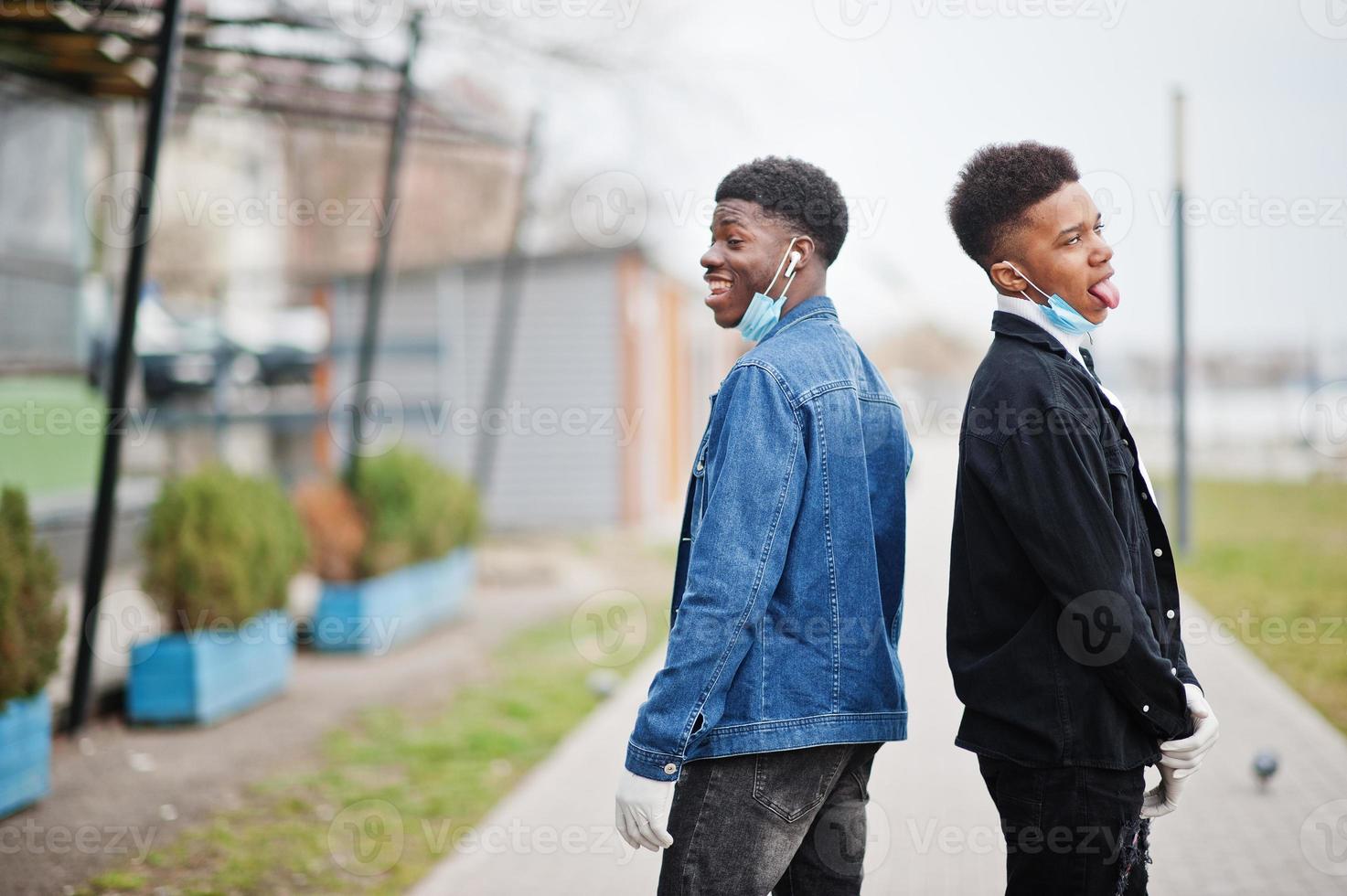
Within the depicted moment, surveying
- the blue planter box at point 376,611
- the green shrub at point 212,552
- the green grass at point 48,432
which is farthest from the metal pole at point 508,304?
the green shrub at point 212,552

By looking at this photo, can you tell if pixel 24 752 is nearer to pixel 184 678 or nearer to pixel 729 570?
pixel 184 678

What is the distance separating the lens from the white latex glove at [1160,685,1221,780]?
7.24 feet

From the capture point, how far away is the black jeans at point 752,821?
229 cm

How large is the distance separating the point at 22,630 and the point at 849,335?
393 cm

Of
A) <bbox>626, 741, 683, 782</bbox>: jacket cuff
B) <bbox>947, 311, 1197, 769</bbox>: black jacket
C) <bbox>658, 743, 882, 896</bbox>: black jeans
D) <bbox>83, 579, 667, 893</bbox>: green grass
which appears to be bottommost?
<bbox>83, 579, 667, 893</bbox>: green grass

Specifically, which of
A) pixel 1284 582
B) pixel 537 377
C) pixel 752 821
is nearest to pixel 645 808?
pixel 752 821

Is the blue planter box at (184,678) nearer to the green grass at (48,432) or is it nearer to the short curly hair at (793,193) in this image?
the green grass at (48,432)

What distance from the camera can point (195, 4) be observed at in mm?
7934

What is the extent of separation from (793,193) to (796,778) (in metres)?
1.22

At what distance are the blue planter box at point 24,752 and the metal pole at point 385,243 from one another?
12.7 ft

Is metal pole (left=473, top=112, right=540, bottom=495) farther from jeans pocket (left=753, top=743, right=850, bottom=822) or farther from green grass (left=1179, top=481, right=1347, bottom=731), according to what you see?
jeans pocket (left=753, top=743, right=850, bottom=822)

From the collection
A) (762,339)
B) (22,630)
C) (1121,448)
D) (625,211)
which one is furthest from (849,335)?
(625,211)

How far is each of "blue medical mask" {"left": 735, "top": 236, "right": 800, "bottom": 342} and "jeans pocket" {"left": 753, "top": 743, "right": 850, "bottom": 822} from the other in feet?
2.97

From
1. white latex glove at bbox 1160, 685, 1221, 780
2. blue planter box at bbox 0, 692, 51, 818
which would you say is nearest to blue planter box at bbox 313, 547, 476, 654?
blue planter box at bbox 0, 692, 51, 818
